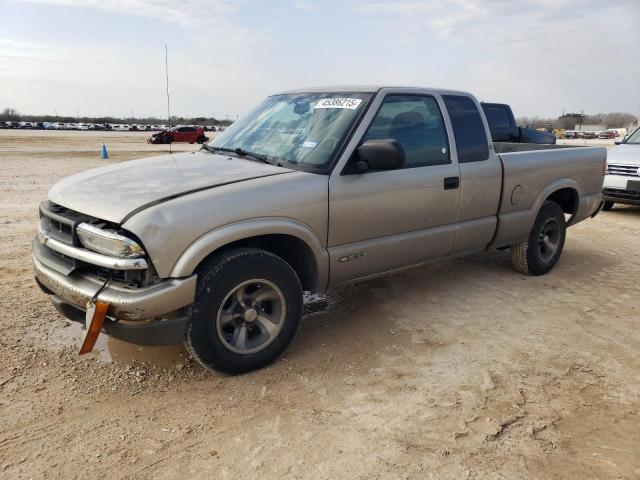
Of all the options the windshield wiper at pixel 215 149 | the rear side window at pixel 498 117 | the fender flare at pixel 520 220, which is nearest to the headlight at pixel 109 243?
the windshield wiper at pixel 215 149

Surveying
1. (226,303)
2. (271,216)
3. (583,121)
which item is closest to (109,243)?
(226,303)

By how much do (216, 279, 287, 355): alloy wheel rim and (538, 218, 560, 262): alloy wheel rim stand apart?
3.53 m

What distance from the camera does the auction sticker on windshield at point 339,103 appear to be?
3905 millimetres

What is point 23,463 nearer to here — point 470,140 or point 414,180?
point 414,180

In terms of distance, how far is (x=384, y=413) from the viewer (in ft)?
9.82

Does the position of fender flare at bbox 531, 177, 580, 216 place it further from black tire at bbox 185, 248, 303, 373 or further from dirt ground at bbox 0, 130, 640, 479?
black tire at bbox 185, 248, 303, 373

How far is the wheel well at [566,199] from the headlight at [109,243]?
461 centimetres

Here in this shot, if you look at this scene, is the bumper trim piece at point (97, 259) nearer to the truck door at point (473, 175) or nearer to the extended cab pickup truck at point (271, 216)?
the extended cab pickup truck at point (271, 216)

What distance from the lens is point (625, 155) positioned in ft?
30.7

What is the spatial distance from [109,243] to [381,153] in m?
1.84

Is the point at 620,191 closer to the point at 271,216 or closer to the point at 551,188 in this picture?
the point at 551,188

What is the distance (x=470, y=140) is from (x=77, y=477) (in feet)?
12.8

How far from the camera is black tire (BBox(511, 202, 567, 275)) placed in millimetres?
5453

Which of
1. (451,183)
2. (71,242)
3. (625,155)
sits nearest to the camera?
(71,242)
